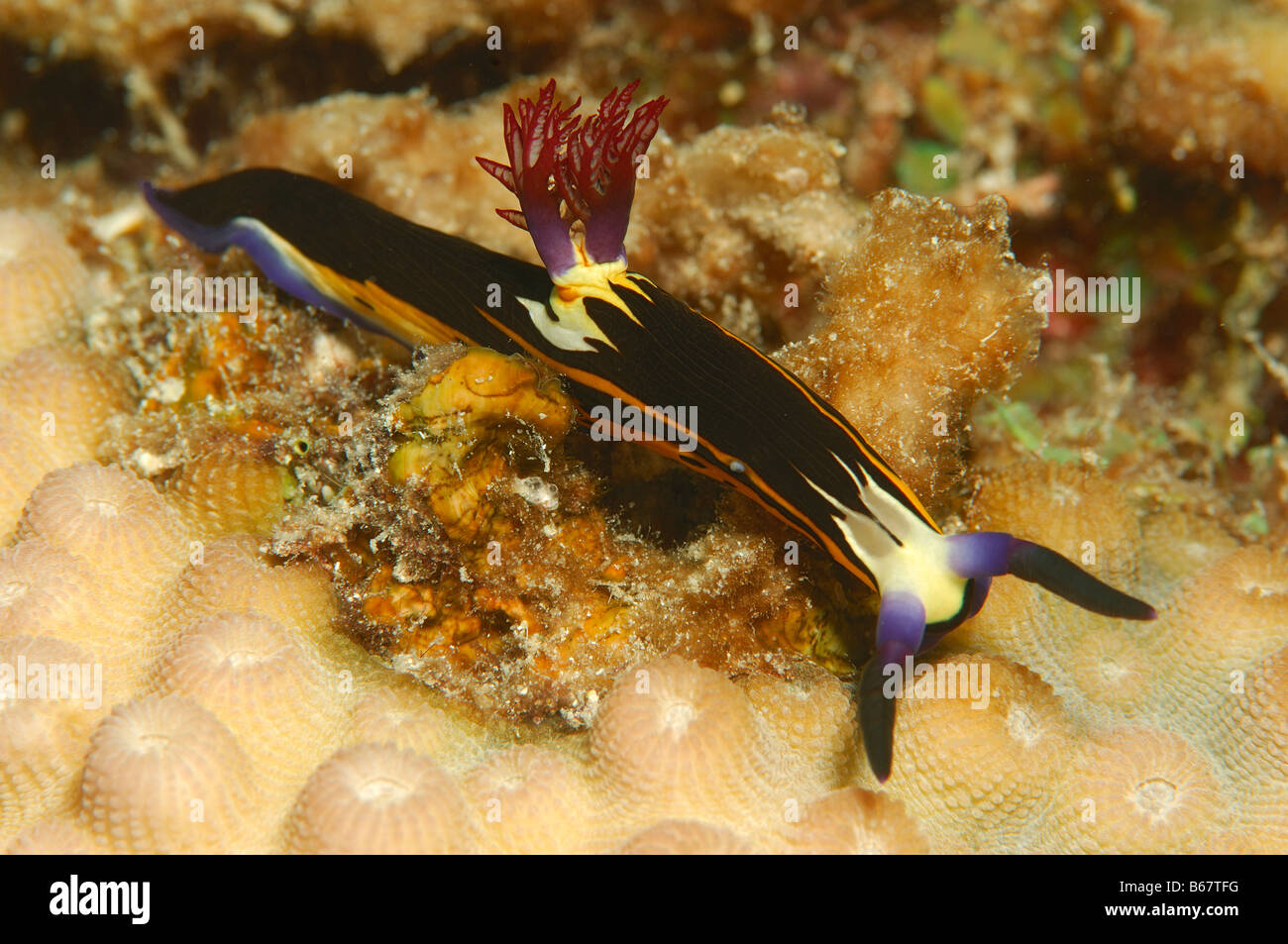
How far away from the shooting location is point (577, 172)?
8.76 feet

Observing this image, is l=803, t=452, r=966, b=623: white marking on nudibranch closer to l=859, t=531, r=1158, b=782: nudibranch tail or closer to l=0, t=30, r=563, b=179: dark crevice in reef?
l=859, t=531, r=1158, b=782: nudibranch tail

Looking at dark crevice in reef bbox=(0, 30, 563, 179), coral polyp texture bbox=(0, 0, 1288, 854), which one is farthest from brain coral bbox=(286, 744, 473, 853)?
dark crevice in reef bbox=(0, 30, 563, 179)

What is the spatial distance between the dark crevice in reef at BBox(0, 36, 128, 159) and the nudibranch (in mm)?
3007

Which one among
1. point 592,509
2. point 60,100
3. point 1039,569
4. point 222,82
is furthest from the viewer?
point 60,100

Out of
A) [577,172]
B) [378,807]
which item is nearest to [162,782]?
[378,807]

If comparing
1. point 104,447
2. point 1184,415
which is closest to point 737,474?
point 104,447

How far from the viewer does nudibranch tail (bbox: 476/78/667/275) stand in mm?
2605

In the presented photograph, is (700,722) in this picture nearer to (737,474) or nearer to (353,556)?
(737,474)

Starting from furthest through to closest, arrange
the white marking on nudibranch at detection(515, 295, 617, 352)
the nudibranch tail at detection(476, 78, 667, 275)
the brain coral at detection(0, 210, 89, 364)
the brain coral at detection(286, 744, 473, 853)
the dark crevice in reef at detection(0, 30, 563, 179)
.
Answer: the dark crevice in reef at detection(0, 30, 563, 179) → the brain coral at detection(0, 210, 89, 364) → the white marking on nudibranch at detection(515, 295, 617, 352) → the nudibranch tail at detection(476, 78, 667, 275) → the brain coral at detection(286, 744, 473, 853)

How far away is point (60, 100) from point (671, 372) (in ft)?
15.4

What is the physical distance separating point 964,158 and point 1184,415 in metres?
1.85

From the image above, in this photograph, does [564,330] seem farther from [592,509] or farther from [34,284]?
[34,284]

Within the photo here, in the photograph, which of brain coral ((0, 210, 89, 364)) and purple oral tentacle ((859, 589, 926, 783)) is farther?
brain coral ((0, 210, 89, 364))

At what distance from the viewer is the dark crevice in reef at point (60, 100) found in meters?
4.74
